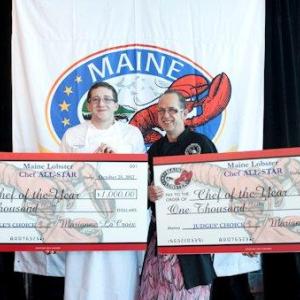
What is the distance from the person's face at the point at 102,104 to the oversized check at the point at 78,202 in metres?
0.26

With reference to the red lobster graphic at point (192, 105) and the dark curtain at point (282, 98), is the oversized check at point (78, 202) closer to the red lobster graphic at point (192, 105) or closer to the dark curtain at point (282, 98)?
the red lobster graphic at point (192, 105)

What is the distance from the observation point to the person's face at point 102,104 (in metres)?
2.14

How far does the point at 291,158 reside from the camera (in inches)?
74.9

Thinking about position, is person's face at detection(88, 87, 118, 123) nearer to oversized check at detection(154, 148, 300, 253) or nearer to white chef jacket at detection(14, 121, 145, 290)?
white chef jacket at detection(14, 121, 145, 290)

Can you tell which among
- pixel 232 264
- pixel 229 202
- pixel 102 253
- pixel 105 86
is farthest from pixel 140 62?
pixel 232 264

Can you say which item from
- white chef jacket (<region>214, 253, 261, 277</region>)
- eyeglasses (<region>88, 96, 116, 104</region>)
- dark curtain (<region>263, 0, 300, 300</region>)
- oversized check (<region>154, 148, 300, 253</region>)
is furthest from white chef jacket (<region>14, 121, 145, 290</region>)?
dark curtain (<region>263, 0, 300, 300</region>)

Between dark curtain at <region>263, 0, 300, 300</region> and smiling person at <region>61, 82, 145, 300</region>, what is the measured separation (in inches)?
32.6

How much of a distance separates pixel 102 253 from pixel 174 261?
347mm

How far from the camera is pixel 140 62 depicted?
7.82ft

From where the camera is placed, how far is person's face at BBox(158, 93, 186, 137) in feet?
6.81

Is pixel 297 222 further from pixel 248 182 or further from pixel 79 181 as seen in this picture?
pixel 79 181

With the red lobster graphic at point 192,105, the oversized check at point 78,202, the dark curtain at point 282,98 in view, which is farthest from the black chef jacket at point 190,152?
the dark curtain at point 282,98

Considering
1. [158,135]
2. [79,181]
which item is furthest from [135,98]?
[79,181]

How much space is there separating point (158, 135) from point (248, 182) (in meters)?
0.64
